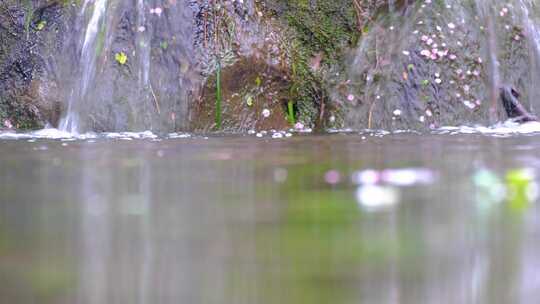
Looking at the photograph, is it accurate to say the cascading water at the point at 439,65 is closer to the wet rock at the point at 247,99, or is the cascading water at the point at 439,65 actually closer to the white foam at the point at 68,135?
the wet rock at the point at 247,99

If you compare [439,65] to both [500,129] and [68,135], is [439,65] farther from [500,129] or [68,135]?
[68,135]

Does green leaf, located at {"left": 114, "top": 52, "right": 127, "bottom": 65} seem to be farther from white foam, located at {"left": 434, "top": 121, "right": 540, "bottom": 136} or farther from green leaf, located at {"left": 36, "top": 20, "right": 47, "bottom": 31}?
white foam, located at {"left": 434, "top": 121, "right": 540, "bottom": 136}

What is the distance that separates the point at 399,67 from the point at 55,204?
14.6ft

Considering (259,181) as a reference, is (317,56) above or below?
above

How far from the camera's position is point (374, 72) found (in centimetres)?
617

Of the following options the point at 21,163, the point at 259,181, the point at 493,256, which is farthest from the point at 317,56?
the point at 493,256

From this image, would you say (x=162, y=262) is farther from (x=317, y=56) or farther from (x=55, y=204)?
(x=317, y=56)

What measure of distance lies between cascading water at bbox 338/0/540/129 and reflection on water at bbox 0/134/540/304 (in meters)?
2.91

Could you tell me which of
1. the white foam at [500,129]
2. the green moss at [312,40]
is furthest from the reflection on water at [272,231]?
the green moss at [312,40]

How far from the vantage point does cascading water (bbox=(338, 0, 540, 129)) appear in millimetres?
6059

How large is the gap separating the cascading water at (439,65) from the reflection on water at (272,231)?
291 centimetres

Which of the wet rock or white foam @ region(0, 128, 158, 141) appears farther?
the wet rock

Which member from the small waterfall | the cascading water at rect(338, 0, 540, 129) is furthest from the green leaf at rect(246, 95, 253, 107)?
the small waterfall

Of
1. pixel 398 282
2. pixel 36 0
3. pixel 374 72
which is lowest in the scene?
pixel 398 282
